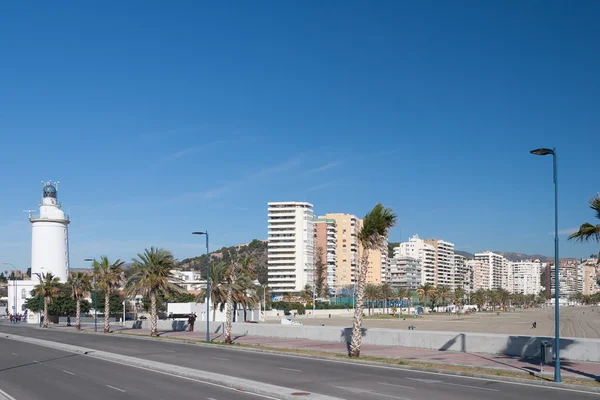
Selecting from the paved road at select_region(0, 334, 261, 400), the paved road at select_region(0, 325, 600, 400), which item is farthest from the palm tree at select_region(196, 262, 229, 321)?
the paved road at select_region(0, 334, 261, 400)

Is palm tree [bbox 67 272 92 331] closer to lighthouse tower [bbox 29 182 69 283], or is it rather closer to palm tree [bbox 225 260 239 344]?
palm tree [bbox 225 260 239 344]

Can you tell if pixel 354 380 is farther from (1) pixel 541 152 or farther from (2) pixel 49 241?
(2) pixel 49 241

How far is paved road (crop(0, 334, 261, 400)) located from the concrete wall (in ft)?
56.0

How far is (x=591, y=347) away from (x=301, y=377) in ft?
44.9

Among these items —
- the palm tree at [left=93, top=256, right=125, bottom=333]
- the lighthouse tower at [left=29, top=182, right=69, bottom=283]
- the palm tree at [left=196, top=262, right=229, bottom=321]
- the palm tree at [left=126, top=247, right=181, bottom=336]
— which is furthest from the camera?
the lighthouse tower at [left=29, top=182, right=69, bottom=283]

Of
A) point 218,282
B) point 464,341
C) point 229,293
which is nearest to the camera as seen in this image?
point 464,341

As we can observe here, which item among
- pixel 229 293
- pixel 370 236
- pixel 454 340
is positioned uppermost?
pixel 370 236

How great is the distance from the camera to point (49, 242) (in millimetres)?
112125

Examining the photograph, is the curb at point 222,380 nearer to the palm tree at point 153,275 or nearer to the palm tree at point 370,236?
the palm tree at point 370,236

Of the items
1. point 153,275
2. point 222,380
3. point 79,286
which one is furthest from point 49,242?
point 222,380

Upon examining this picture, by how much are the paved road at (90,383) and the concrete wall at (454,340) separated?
1706cm

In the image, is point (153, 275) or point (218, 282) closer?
point (218, 282)

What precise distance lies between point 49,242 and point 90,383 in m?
97.3

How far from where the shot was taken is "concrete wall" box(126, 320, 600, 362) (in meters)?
28.2
